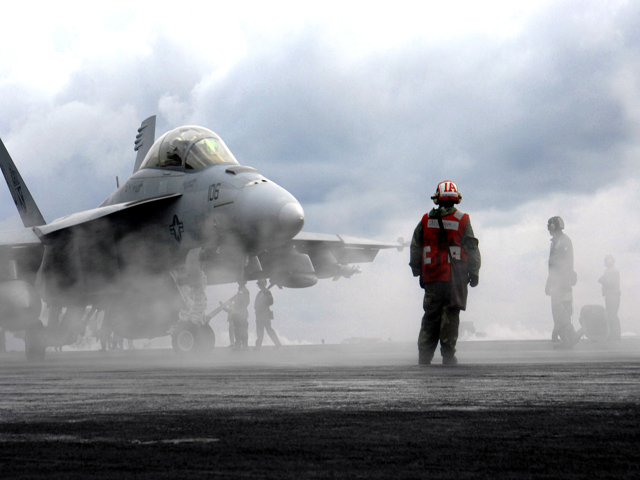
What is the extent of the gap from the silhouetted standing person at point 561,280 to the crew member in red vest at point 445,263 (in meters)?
6.47

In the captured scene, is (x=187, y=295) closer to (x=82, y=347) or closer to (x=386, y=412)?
(x=386, y=412)

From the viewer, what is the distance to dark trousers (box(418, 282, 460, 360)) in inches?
316

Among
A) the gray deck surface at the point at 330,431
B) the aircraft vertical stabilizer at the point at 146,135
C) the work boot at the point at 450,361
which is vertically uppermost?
the aircraft vertical stabilizer at the point at 146,135

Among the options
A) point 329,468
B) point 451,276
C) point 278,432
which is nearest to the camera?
point 329,468

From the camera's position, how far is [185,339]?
41.0ft

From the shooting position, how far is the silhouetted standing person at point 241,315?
19.7 meters

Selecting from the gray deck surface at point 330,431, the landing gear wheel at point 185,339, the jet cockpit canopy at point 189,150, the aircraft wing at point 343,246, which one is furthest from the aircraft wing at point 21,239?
the gray deck surface at point 330,431

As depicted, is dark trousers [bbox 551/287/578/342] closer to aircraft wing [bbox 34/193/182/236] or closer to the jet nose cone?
the jet nose cone

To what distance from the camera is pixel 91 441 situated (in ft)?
8.29

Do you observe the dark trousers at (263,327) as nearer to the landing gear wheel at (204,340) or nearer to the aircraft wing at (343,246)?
the aircraft wing at (343,246)

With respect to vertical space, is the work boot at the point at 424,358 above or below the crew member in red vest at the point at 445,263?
below

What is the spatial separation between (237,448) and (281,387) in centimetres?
268

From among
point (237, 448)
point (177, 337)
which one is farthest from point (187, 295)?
point (237, 448)

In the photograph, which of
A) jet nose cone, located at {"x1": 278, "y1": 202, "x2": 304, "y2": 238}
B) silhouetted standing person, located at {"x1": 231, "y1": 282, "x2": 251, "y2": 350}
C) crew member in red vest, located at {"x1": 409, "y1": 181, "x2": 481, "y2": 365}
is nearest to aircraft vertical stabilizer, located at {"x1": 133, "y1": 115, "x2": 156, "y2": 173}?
silhouetted standing person, located at {"x1": 231, "y1": 282, "x2": 251, "y2": 350}
